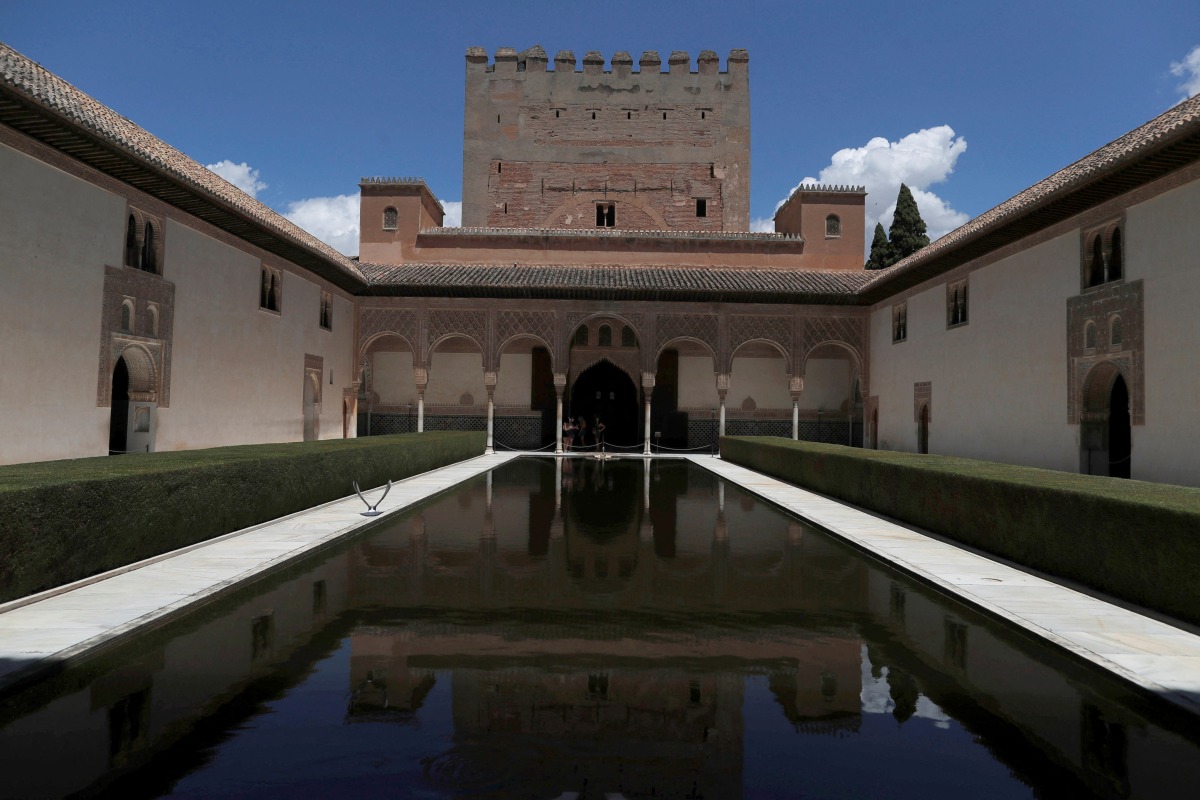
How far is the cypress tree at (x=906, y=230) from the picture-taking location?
32.8 m

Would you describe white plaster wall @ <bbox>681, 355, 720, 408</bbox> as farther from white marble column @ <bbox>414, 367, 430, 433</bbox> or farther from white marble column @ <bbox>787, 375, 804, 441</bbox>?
white marble column @ <bbox>414, 367, 430, 433</bbox>

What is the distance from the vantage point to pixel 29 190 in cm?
938

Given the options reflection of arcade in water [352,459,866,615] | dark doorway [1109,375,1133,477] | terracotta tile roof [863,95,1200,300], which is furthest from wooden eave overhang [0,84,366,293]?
dark doorway [1109,375,1133,477]

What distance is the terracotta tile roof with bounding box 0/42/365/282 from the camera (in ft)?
28.6

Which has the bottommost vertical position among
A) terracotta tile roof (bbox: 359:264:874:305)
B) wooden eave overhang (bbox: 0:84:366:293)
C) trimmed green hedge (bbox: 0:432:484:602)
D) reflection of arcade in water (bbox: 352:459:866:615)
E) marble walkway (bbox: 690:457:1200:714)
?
reflection of arcade in water (bbox: 352:459:866:615)

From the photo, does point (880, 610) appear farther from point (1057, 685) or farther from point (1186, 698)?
point (1186, 698)

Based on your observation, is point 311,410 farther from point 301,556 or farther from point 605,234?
point 301,556

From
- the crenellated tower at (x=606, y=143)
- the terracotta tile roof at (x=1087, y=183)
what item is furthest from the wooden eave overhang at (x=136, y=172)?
the crenellated tower at (x=606, y=143)

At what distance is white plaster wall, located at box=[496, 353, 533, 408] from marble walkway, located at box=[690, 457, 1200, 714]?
16603 millimetres

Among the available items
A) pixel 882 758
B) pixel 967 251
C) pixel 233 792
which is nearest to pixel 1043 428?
pixel 967 251

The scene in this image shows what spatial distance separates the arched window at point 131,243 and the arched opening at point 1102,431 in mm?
14114

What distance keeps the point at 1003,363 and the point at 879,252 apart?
70.5ft

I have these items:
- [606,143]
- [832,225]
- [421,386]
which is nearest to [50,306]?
[421,386]

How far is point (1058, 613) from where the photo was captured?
4.66 m
